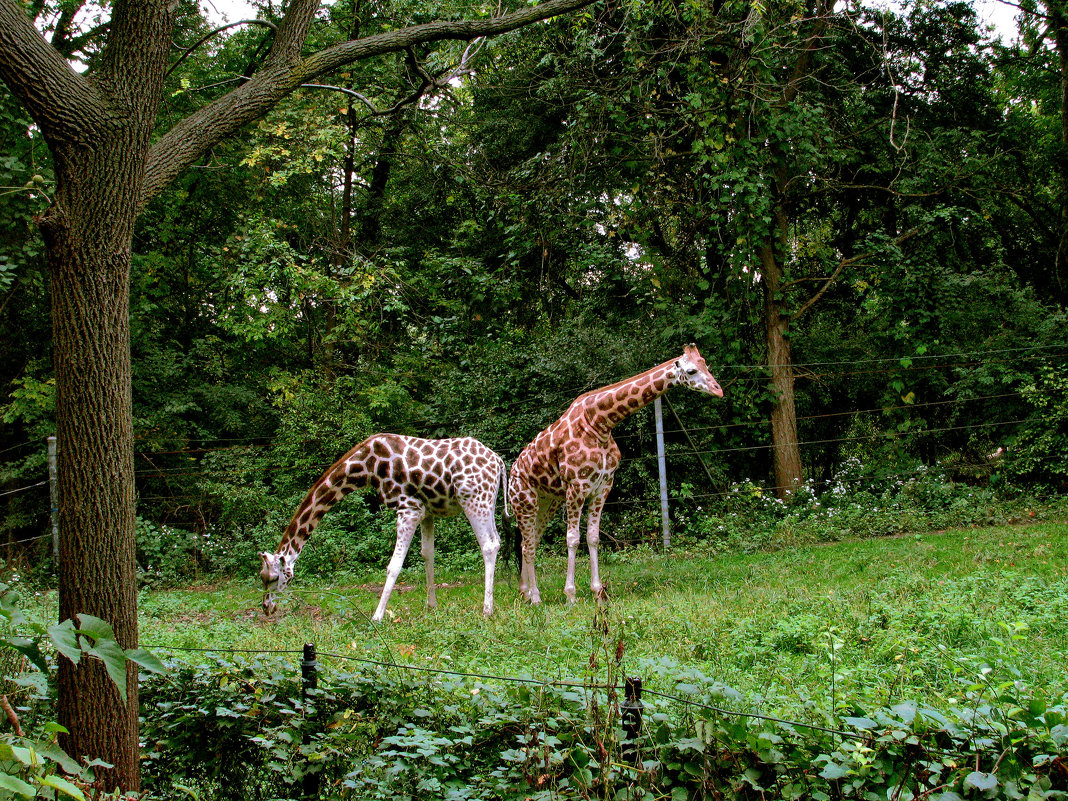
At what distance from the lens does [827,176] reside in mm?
14258

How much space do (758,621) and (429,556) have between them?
421 cm

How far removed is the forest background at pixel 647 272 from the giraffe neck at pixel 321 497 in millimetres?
4325

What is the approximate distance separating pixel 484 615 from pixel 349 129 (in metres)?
11.4

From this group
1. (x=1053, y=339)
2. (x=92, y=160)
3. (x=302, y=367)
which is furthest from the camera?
(x=302, y=367)

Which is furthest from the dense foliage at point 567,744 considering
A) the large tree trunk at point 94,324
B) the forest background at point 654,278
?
the forest background at point 654,278

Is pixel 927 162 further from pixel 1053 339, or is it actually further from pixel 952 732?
pixel 952 732

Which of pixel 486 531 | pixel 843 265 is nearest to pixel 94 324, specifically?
pixel 486 531

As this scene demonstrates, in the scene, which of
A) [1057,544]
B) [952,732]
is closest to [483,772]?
[952,732]

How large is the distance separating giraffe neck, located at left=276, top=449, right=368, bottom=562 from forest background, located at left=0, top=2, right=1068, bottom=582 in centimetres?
433

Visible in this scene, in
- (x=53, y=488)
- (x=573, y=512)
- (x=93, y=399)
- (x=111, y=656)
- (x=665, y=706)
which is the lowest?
(x=665, y=706)

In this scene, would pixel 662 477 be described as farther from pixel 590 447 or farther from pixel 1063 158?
pixel 1063 158

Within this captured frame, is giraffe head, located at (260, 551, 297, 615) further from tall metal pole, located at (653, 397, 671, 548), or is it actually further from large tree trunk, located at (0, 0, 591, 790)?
tall metal pole, located at (653, 397, 671, 548)

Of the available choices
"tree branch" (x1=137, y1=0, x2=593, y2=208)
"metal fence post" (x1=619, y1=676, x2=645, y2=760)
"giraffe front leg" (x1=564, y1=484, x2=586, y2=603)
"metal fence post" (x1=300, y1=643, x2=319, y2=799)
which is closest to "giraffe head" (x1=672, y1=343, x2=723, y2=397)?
"giraffe front leg" (x1=564, y1=484, x2=586, y2=603)

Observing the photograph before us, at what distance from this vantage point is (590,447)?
9172mm
